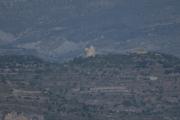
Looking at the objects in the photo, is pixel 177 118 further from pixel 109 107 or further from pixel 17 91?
pixel 17 91

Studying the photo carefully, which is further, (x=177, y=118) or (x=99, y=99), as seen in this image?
(x=99, y=99)

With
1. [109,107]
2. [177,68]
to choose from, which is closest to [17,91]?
[109,107]

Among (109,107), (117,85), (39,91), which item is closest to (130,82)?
(117,85)

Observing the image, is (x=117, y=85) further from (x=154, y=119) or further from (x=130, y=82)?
(x=154, y=119)

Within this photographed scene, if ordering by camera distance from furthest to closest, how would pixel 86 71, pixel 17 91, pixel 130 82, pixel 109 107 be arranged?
pixel 86 71, pixel 130 82, pixel 109 107, pixel 17 91

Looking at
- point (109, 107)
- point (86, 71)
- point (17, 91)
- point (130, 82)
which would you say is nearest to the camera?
point (17, 91)

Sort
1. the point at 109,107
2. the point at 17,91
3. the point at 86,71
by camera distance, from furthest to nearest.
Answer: the point at 86,71
the point at 109,107
the point at 17,91
